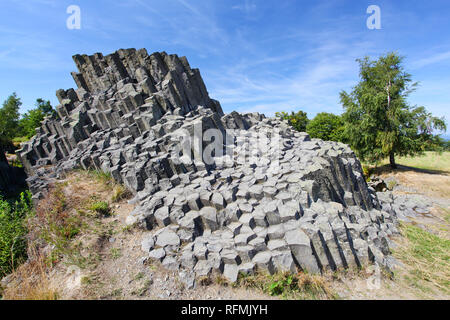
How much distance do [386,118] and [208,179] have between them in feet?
79.4

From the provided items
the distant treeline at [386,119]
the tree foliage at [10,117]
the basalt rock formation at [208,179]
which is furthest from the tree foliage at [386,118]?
the tree foliage at [10,117]

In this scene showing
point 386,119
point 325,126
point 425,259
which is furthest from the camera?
point 325,126

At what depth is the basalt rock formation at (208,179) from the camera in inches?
233

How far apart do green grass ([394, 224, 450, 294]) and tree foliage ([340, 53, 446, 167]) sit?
1665 centimetres

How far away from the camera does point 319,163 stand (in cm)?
834

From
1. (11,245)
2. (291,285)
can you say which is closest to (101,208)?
(11,245)

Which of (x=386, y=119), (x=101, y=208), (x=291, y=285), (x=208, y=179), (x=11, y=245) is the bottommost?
(x=291, y=285)

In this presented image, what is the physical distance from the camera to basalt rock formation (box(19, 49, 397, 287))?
5930 mm

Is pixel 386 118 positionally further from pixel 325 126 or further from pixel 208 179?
pixel 208 179

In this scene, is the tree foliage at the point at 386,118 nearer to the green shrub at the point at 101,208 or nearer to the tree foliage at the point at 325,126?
the tree foliage at the point at 325,126

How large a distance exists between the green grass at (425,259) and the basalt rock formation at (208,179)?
0.74 meters

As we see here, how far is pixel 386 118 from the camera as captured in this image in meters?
22.6

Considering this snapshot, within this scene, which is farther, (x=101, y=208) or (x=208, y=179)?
(x=208, y=179)
